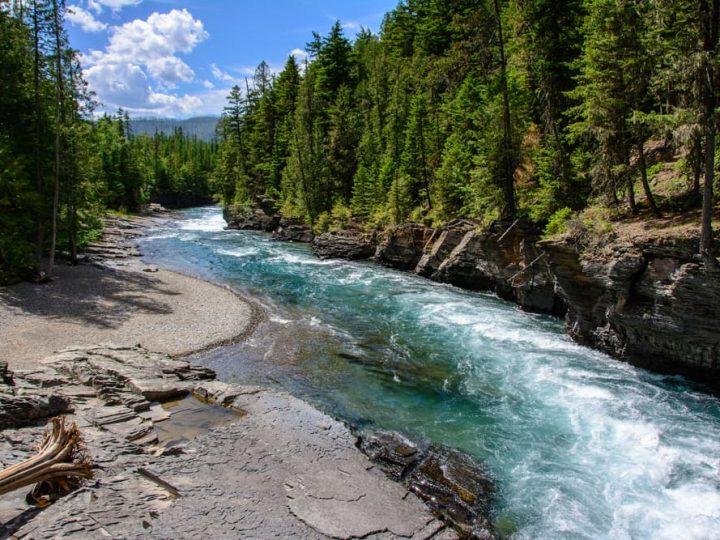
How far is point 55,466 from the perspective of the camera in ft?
30.5

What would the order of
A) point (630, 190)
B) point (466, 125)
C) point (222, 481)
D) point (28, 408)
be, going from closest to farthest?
point (222, 481) → point (28, 408) → point (630, 190) → point (466, 125)

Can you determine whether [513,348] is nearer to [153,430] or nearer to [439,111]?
[153,430]

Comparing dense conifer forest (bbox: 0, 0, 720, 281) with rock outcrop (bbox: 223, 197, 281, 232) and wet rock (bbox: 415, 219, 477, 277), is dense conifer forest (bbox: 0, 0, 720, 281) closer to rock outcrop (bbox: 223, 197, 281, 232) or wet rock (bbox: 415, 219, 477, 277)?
wet rock (bbox: 415, 219, 477, 277)

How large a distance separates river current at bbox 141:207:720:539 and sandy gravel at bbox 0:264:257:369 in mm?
2136

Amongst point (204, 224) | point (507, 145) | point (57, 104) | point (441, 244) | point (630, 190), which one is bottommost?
point (204, 224)

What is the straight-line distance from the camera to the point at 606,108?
1995 centimetres

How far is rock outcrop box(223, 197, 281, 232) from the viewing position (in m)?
63.8

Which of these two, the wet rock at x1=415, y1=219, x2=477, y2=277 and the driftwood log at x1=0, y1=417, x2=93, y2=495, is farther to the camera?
the wet rock at x1=415, y1=219, x2=477, y2=277

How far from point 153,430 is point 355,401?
6433mm

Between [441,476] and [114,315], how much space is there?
18.8m

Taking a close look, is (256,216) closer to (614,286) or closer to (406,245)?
(406,245)

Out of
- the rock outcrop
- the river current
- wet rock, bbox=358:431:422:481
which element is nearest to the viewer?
the river current

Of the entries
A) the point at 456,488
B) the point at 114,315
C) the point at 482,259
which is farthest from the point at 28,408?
the point at 482,259

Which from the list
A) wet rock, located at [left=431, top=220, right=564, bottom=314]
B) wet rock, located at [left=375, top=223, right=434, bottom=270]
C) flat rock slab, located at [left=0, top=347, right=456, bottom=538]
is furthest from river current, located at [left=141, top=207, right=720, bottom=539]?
wet rock, located at [left=375, top=223, right=434, bottom=270]
